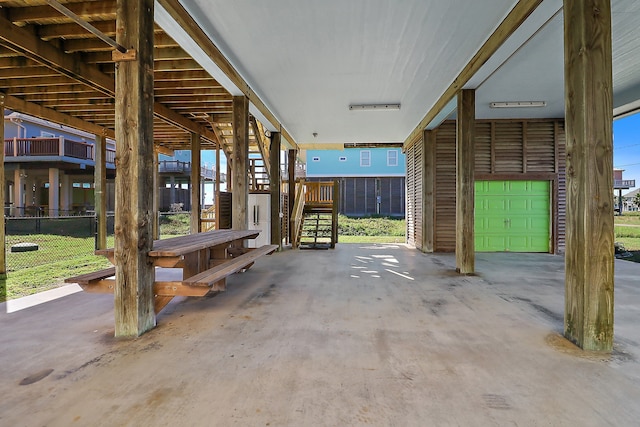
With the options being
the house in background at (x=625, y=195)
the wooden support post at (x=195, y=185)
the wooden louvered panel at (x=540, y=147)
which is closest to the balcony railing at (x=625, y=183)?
the house in background at (x=625, y=195)

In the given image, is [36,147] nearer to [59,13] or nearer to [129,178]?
[59,13]

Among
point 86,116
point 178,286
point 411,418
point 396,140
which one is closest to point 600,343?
point 411,418

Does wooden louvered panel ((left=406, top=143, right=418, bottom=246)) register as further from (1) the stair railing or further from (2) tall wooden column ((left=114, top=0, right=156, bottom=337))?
(2) tall wooden column ((left=114, top=0, right=156, bottom=337))

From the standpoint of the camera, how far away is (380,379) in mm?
1930

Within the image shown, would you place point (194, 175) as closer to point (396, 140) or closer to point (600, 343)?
point (396, 140)

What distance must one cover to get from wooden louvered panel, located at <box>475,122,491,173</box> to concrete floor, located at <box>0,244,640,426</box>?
4672mm

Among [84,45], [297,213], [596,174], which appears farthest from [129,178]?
[297,213]

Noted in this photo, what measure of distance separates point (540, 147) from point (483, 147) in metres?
1.37

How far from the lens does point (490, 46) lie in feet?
12.9

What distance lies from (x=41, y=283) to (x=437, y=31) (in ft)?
20.4

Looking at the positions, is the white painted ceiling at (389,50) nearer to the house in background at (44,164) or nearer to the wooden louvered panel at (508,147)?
the wooden louvered panel at (508,147)

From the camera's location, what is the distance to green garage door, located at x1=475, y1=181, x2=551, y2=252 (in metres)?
7.89

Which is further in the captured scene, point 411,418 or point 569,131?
point 569,131

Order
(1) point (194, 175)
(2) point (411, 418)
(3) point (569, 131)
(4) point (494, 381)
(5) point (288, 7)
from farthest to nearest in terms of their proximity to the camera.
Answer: (1) point (194, 175), (5) point (288, 7), (3) point (569, 131), (4) point (494, 381), (2) point (411, 418)
